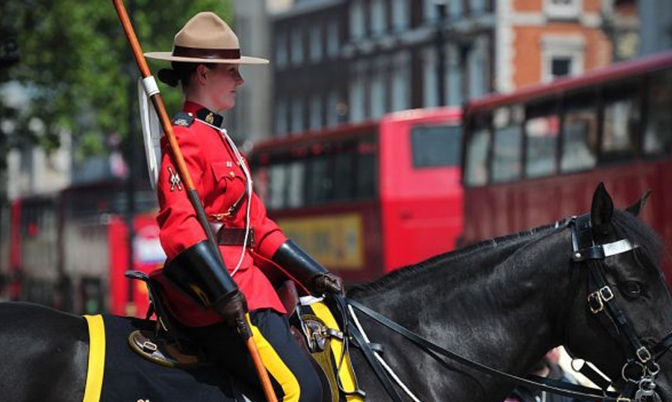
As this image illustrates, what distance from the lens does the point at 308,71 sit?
66.4 meters

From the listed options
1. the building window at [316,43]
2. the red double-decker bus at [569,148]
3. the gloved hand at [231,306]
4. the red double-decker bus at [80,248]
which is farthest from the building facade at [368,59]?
→ the gloved hand at [231,306]

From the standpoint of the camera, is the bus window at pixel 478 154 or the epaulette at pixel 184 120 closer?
the epaulette at pixel 184 120

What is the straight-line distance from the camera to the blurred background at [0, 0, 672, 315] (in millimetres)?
20734

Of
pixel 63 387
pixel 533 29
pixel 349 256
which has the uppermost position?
pixel 533 29

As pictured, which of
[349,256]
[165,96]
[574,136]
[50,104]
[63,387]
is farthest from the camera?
[165,96]

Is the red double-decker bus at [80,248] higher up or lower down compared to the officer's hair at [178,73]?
lower down

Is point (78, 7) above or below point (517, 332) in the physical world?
above

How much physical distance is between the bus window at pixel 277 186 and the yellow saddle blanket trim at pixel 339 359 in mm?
24153

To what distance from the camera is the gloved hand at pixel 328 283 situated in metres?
5.91

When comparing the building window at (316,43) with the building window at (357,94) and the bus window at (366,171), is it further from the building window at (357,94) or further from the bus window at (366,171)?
the bus window at (366,171)

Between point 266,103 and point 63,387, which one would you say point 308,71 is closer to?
point 266,103

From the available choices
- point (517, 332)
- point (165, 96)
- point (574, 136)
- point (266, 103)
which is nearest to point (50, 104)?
point (165, 96)

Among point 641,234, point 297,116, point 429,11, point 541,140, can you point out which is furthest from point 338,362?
point 297,116

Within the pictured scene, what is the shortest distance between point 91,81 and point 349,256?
396 inches
